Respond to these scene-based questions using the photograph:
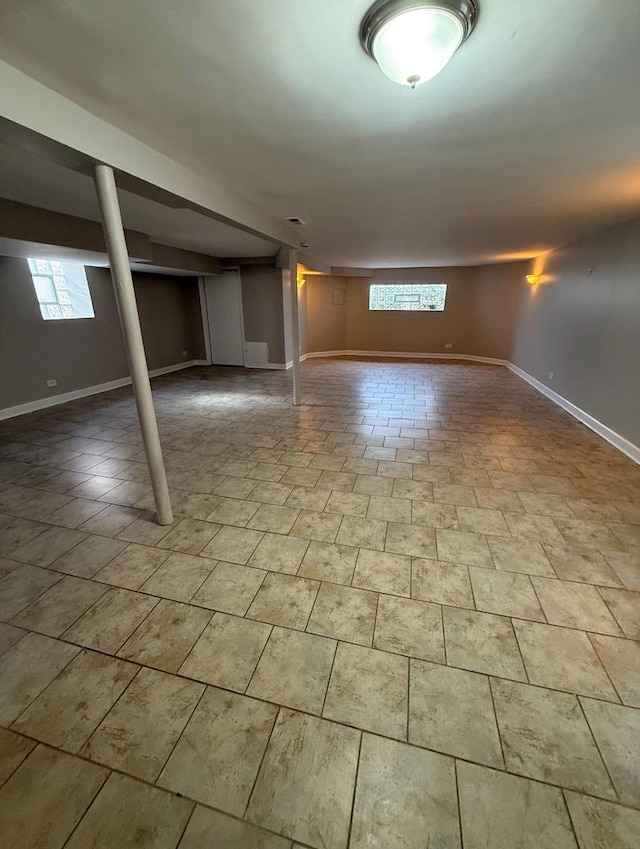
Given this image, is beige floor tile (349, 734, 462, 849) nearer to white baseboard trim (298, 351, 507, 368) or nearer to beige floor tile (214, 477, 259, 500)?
beige floor tile (214, 477, 259, 500)

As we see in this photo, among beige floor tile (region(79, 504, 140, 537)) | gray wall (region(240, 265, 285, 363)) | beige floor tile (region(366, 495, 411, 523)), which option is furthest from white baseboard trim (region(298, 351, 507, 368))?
beige floor tile (region(79, 504, 140, 537))

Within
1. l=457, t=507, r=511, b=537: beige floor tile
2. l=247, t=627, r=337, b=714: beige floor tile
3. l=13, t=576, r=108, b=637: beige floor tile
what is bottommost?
l=13, t=576, r=108, b=637: beige floor tile

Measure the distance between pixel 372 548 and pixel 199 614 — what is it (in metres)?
1.04

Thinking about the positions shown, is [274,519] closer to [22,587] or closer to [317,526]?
[317,526]

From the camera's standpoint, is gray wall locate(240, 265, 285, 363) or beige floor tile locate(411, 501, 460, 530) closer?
beige floor tile locate(411, 501, 460, 530)

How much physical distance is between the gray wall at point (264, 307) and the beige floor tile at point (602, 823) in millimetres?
7255

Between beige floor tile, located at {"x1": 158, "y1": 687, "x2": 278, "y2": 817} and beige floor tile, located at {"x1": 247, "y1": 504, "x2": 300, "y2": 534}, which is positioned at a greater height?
beige floor tile, located at {"x1": 247, "y1": 504, "x2": 300, "y2": 534}

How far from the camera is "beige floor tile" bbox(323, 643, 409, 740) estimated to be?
1.27m

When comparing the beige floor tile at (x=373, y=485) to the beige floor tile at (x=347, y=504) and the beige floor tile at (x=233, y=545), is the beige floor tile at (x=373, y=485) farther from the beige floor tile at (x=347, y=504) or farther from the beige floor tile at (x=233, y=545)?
the beige floor tile at (x=233, y=545)

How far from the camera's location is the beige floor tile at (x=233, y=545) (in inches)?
82.5

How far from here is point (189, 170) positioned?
2254mm

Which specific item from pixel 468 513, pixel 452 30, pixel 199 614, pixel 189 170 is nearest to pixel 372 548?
pixel 468 513

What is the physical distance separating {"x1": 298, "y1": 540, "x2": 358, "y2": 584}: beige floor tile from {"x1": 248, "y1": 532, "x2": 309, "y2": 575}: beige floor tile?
0.15 feet

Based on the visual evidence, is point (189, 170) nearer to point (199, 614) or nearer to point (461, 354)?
Result: point (199, 614)
